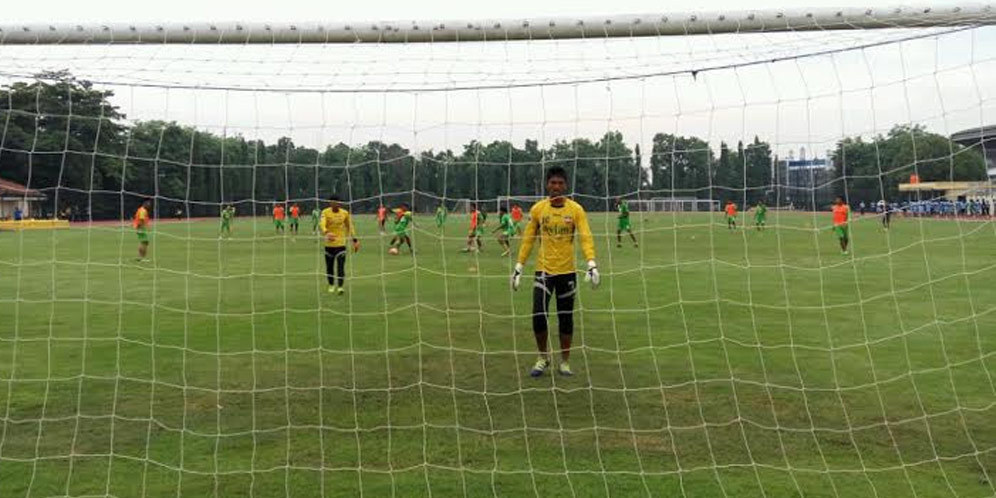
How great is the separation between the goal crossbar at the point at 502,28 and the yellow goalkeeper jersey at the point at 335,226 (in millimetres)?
6941

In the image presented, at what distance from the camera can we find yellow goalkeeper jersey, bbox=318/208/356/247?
40.5ft

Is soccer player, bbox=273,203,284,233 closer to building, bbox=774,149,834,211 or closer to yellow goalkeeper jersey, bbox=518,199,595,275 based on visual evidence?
yellow goalkeeper jersey, bbox=518,199,595,275

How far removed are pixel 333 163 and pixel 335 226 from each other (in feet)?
21.1

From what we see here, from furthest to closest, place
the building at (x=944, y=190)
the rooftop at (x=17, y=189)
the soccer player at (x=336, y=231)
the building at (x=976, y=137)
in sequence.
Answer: the soccer player at (x=336, y=231)
the building at (x=944, y=190)
the rooftop at (x=17, y=189)
the building at (x=976, y=137)

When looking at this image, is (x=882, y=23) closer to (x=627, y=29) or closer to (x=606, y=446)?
(x=627, y=29)

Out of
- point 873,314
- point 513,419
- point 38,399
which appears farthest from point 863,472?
point 873,314

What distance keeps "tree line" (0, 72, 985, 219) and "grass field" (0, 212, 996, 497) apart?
33.9 inches

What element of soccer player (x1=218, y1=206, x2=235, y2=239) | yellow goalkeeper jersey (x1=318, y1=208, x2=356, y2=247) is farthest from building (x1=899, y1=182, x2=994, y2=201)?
yellow goalkeeper jersey (x1=318, y1=208, x2=356, y2=247)

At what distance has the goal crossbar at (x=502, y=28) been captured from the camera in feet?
17.2

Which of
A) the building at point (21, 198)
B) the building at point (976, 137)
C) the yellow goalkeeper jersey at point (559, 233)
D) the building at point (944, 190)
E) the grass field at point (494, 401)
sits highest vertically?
the building at point (976, 137)

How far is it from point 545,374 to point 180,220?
4235mm

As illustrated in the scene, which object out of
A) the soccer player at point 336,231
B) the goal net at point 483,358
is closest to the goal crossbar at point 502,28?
the goal net at point 483,358

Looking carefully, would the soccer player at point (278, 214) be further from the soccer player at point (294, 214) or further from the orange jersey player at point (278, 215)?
the soccer player at point (294, 214)

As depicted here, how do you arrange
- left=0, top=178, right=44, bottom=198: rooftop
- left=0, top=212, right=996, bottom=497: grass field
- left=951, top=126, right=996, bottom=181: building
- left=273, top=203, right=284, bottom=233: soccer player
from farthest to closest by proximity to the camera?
left=273, top=203, right=284, bottom=233: soccer player, left=0, top=178, right=44, bottom=198: rooftop, left=951, top=126, right=996, bottom=181: building, left=0, top=212, right=996, bottom=497: grass field
